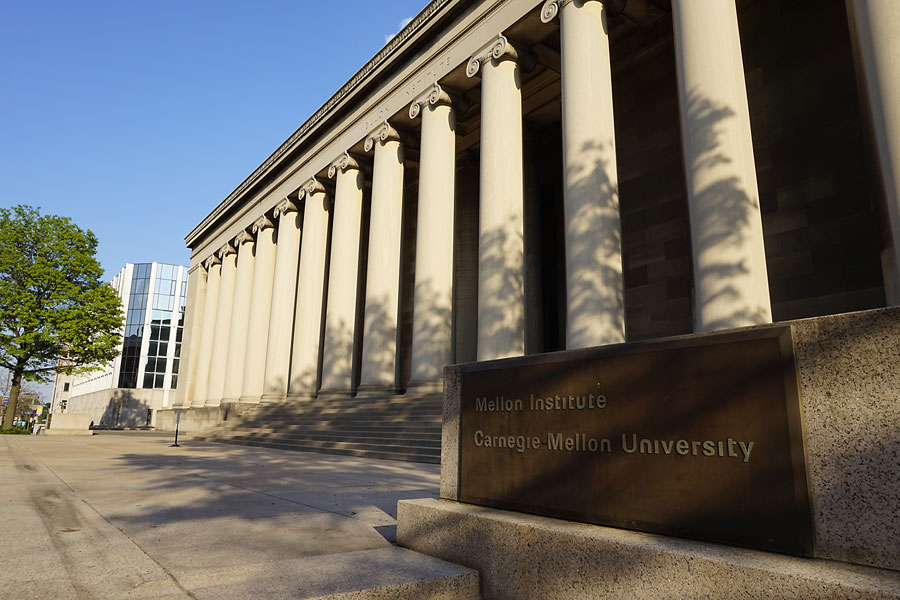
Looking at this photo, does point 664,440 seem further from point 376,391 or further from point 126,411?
point 126,411

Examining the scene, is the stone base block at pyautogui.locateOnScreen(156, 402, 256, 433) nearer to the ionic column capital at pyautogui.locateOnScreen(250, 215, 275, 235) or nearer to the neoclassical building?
the neoclassical building

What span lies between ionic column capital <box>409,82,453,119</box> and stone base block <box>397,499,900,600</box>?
19.3 m

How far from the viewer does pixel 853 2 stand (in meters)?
11.9

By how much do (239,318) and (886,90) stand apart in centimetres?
3380

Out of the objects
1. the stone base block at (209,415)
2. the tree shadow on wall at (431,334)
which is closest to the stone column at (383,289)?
the tree shadow on wall at (431,334)

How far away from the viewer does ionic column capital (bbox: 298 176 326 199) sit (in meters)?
29.8

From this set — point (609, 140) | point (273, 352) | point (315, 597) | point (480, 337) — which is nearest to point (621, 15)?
point (609, 140)

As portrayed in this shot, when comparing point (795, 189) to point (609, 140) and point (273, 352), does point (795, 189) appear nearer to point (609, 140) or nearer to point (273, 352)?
point (609, 140)

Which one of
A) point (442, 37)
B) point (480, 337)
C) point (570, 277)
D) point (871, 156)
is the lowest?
point (480, 337)

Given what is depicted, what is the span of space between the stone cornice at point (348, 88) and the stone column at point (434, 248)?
9.15 feet

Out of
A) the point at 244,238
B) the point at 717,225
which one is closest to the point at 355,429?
the point at 717,225

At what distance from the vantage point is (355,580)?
3.83 m

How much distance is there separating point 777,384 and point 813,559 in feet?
2.84

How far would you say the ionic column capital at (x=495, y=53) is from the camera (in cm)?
1909
